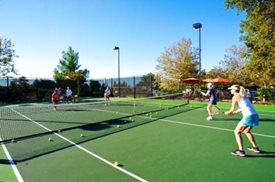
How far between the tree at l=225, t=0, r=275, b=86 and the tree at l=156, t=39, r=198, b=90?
10621mm

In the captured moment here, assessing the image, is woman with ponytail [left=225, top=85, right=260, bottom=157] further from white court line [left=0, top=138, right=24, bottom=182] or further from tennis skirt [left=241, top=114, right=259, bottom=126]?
white court line [left=0, top=138, right=24, bottom=182]

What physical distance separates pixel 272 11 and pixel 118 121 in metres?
15.3

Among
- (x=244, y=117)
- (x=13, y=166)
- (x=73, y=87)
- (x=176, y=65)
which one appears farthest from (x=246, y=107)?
(x=73, y=87)

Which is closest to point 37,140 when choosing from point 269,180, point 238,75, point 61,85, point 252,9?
point 269,180

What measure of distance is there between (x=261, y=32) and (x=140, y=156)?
1835 centimetres

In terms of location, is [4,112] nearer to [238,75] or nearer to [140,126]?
[140,126]

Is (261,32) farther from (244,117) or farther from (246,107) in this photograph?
(244,117)

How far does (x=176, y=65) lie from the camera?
3366 cm

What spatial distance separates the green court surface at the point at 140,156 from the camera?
5.39 meters

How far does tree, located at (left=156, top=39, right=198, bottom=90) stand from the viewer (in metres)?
32.8

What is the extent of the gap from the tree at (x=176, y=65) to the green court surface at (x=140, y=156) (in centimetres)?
2231

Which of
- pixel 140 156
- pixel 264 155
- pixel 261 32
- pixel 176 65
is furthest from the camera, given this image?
pixel 176 65

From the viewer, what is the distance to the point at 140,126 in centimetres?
1123

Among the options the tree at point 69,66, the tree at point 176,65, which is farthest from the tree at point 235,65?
the tree at point 69,66
